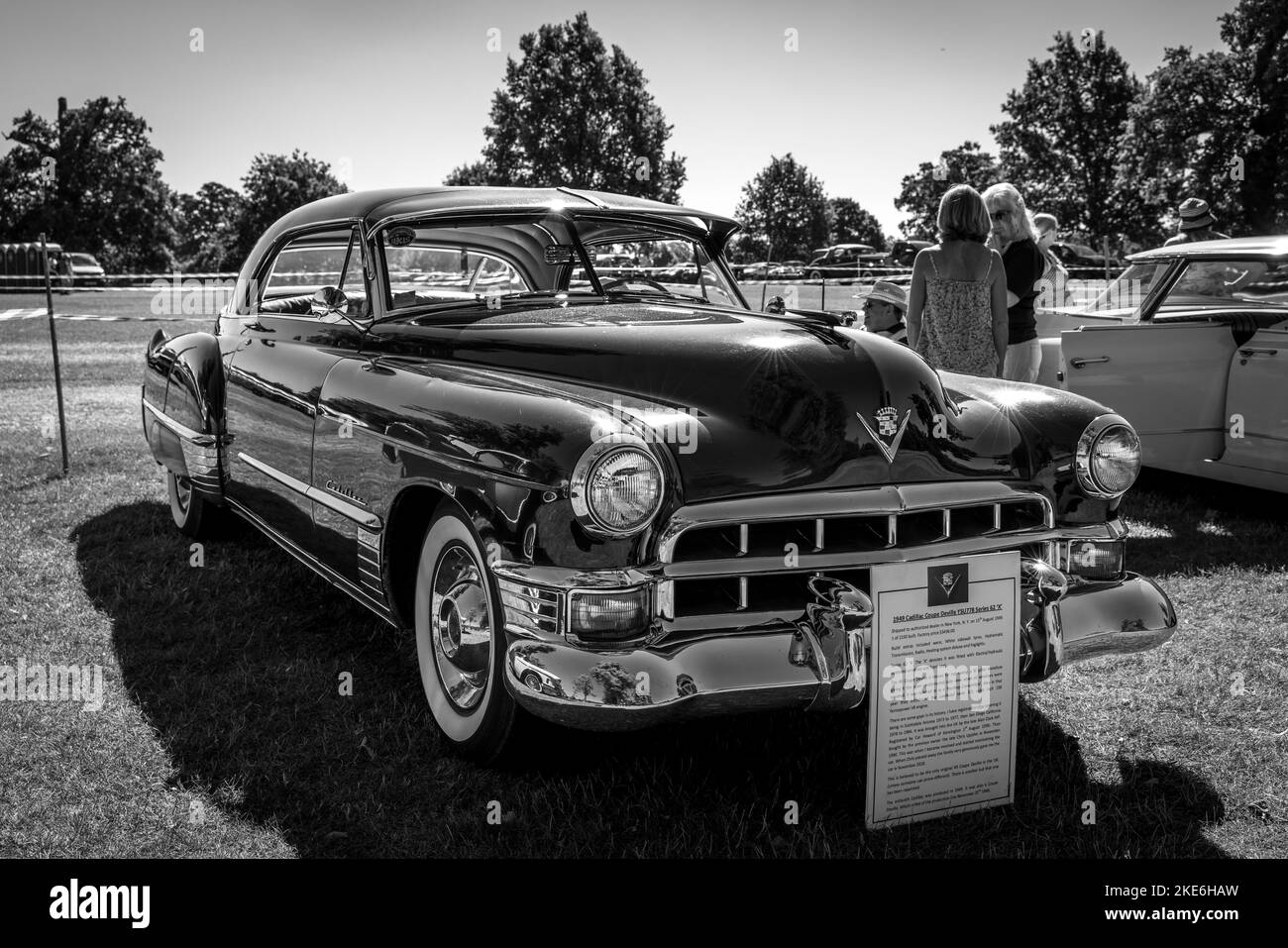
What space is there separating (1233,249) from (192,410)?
562 centimetres

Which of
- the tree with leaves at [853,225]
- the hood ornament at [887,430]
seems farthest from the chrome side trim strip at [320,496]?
the tree with leaves at [853,225]

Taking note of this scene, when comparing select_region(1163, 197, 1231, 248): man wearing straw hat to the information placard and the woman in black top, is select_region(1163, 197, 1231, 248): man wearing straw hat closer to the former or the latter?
the woman in black top

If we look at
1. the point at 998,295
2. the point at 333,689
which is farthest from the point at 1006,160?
the point at 333,689

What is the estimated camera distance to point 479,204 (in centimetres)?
379

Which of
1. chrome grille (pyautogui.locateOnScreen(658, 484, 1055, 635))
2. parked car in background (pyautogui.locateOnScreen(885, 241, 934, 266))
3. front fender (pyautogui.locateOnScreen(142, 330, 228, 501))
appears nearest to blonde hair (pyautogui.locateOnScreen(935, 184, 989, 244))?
chrome grille (pyautogui.locateOnScreen(658, 484, 1055, 635))

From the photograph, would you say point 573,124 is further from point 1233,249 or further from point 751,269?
point 1233,249

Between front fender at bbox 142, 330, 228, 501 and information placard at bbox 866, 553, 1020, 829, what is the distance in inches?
124

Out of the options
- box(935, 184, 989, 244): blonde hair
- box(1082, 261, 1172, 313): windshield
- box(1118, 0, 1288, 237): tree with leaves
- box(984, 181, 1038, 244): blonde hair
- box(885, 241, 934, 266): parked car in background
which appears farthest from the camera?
box(1118, 0, 1288, 237): tree with leaves

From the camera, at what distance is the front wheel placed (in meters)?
2.76

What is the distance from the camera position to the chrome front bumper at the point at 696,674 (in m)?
2.41

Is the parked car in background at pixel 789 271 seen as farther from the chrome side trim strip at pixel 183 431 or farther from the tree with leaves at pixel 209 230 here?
the tree with leaves at pixel 209 230

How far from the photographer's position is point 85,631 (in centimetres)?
417
